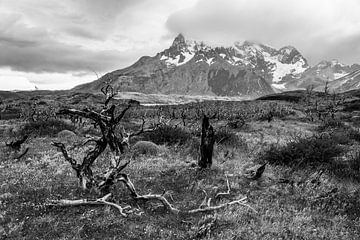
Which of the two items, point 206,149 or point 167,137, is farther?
point 167,137

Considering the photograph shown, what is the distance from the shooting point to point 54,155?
18000 mm

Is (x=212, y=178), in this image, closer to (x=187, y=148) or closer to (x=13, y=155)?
(x=187, y=148)

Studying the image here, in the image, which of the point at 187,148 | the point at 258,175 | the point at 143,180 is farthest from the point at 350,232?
the point at 187,148

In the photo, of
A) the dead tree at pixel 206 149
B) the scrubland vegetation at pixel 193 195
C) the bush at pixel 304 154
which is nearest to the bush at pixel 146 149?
the scrubland vegetation at pixel 193 195

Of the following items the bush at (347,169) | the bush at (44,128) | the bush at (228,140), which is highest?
the bush at (44,128)

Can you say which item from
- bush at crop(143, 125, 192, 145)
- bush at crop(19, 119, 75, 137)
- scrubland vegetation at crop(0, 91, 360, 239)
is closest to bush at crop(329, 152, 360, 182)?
scrubland vegetation at crop(0, 91, 360, 239)

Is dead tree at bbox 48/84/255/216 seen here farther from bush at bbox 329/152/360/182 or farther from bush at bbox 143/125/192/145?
bush at bbox 143/125/192/145

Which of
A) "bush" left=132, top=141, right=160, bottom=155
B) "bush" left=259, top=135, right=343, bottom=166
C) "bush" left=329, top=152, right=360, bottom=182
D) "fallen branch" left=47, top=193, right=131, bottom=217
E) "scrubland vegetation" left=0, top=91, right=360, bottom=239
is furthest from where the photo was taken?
"bush" left=132, top=141, right=160, bottom=155

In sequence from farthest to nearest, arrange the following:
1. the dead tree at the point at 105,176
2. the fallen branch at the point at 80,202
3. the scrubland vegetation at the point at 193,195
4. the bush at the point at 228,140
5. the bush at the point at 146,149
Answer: the bush at the point at 228,140 < the bush at the point at 146,149 < the dead tree at the point at 105,176 < the fallen branch at the point at 80,202 < the scrubland vegetation at the point at 193,195

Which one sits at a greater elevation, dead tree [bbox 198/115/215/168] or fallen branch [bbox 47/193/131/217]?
dead tree [bbox 198/115/215/168]

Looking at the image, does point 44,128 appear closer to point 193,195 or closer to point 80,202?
point 80,202

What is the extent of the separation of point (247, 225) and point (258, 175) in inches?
180

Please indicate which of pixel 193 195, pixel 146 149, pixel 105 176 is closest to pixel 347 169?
pixel 193 195

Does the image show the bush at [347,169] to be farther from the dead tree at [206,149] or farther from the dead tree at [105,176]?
the dead tree at [105,176]
